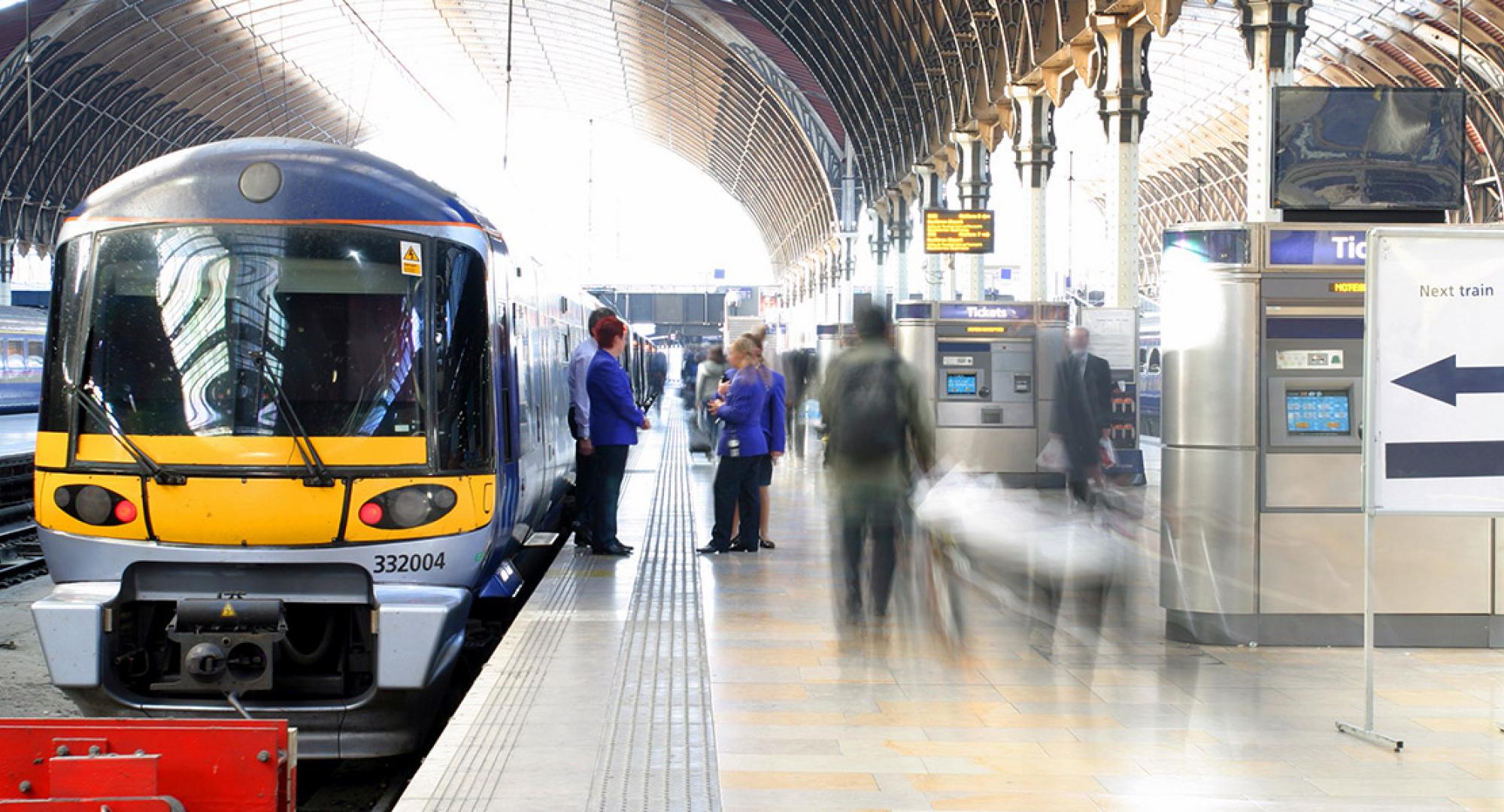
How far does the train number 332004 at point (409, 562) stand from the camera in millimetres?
7555

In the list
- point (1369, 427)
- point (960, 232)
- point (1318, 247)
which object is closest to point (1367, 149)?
point (1318, 247)

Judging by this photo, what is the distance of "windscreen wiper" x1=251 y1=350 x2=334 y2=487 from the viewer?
750 cm

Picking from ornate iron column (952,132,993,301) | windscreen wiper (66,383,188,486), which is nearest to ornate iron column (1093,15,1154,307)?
ornate iron column (952,132,993,301)

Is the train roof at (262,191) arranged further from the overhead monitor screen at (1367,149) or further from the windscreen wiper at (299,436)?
the overhead monitor screen at (1367,149)

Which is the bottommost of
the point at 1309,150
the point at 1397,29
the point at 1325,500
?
the point at 1325,500

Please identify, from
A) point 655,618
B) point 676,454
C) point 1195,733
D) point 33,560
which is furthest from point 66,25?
point 1195,733

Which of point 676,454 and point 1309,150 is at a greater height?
point 1309,150

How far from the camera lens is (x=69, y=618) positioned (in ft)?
23.6

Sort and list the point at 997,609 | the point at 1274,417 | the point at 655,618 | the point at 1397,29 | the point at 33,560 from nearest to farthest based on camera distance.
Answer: the point at 1274,417 → the point at 655,618 → the point at 997,609 → the point at 33,560 → the point at 1397,29

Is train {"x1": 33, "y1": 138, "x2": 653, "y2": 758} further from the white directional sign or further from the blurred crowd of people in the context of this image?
the white directional sign

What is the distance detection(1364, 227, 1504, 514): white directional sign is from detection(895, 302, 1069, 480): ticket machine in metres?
14.3

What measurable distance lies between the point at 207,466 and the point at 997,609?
4.86 metres

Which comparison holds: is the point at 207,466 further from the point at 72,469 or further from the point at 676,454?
the point at 676,454

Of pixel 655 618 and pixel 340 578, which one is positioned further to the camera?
pixel 655 618
